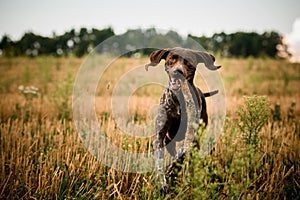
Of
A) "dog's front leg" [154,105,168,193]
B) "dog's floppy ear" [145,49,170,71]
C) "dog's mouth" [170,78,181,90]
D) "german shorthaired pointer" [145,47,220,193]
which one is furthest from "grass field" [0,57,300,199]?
"dog's floppy ear" [145,49,170,71]

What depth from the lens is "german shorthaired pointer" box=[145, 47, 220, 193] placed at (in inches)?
124

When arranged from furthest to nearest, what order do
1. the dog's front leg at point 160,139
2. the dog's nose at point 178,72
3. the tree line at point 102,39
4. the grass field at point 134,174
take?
the tree line at point 102,39 → the dog's front leg at point 160,139 → the dog's nose at point 178,72 → the grass field at point 134,174

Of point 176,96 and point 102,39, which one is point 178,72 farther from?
point 102,39

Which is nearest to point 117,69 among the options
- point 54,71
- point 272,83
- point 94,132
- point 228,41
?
point 54,71

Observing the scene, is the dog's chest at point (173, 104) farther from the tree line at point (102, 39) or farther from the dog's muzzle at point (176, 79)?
the tree line at point (102, 39)

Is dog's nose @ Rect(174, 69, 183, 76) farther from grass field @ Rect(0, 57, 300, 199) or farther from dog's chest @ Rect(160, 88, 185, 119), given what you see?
grass field @ Rect(0, 57, 300, 199)

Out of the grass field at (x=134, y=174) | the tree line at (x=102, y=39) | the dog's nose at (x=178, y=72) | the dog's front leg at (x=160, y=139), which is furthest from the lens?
the tree line at (x=102, y=39)

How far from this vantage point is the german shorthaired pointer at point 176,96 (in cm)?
316

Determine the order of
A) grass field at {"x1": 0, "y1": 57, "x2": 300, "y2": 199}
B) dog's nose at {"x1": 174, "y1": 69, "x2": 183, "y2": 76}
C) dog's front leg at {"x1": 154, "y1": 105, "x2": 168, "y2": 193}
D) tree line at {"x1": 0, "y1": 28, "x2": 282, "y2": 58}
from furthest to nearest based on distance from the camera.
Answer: tree line at {"x1": 0, "y1": 28, "x2": 282, "y2": 58}, dog's front leg at {"x1": 154, "y1": 105, "x2": 168, "y2": 193}, dog's nose at {"x1": 174, "y1": 69, "x2": 183, "y2": 76}, grass field at {"x1": 0, "y1": 57, "x2": 300, "y2": 199}

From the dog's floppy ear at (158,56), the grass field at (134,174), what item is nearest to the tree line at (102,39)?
the grass field at (134,174)

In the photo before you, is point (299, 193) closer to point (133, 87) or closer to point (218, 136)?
point (218, 136)

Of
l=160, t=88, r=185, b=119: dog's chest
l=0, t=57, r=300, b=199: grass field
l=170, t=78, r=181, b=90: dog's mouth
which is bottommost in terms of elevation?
l=0, t=57, r=300, b=199: grass field

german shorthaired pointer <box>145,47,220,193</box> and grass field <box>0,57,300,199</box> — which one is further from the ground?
german shorthaired pointer <box>145,47,220,193</box>

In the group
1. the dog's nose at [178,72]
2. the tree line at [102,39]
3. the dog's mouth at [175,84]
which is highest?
the tree line at [102,39]
